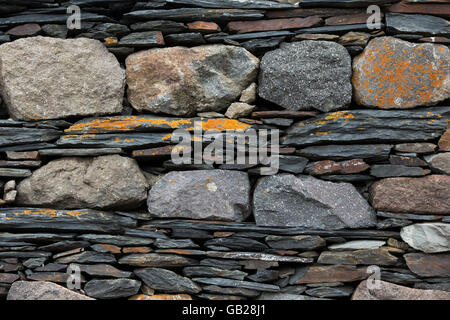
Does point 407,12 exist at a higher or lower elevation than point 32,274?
higher

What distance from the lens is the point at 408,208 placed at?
313 centimetres

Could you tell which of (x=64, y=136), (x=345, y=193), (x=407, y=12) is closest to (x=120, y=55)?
(x=64, y=136)

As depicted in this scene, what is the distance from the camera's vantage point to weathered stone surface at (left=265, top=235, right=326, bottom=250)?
3.12 m

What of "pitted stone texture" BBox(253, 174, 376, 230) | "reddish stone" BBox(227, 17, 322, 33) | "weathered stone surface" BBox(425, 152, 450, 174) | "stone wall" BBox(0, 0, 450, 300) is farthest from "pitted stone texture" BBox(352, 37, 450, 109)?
"pitted stone texture" BBox(253, 174, 376, 230)

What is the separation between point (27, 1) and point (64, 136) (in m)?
1.34

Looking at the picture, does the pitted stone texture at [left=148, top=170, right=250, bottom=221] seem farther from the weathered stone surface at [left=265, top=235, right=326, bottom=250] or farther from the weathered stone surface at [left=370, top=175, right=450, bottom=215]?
Answer: the weathered stone surface at [left=370, top=175, right=450, bottom=215]

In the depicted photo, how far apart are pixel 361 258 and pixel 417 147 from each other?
1.07 metres

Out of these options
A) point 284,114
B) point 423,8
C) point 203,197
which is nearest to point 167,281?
point 203,197

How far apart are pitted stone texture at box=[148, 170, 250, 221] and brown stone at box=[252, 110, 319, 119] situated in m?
0.59

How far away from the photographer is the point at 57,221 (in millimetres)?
3180

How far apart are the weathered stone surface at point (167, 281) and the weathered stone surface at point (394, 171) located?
1.85 metres

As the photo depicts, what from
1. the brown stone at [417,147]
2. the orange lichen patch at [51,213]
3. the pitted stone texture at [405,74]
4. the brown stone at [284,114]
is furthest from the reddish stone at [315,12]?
the orange lichen patch at [51,213]

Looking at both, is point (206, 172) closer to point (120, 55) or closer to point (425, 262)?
point (120, 55)

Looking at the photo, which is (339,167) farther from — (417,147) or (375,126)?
(417,147)
